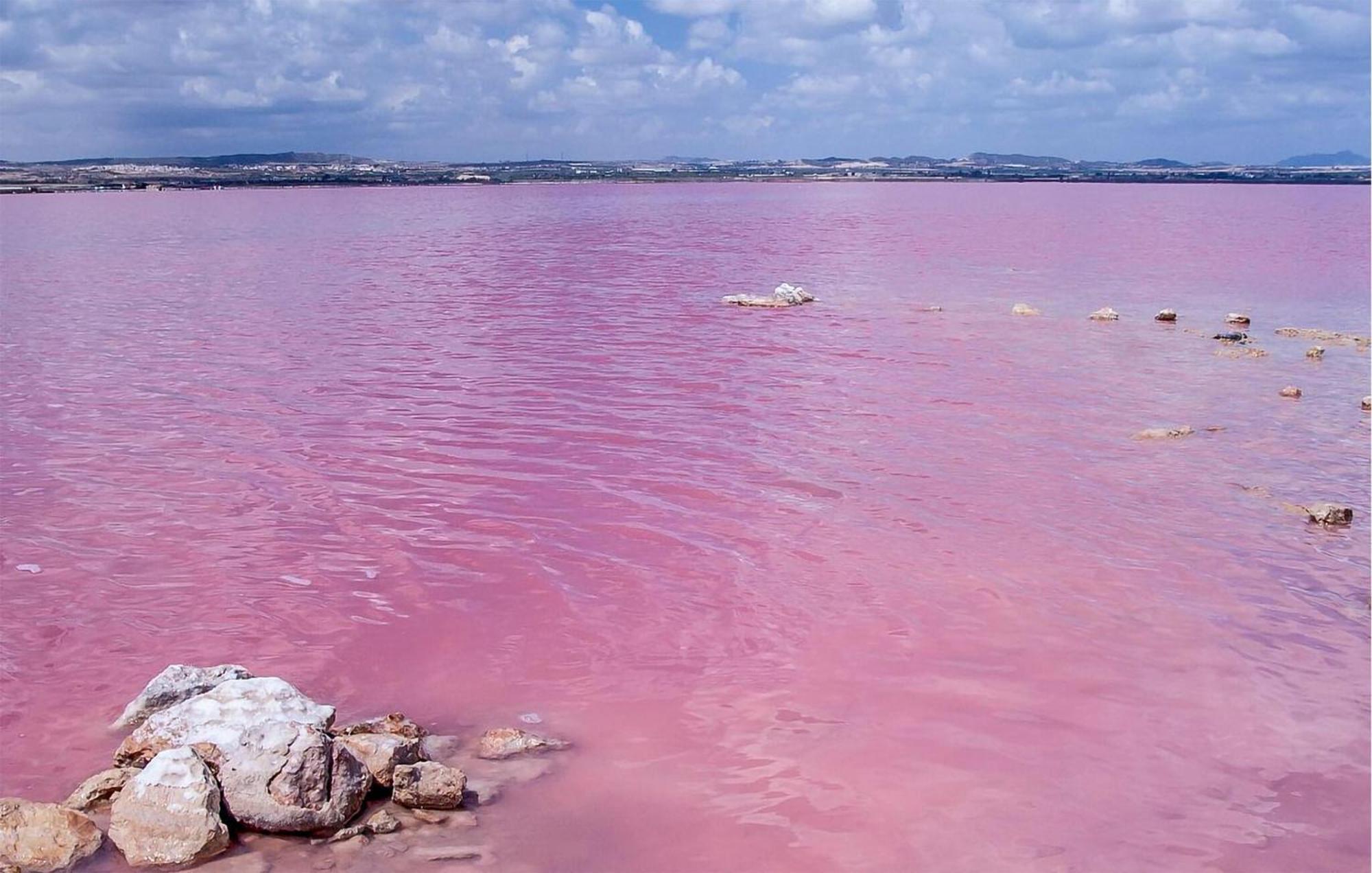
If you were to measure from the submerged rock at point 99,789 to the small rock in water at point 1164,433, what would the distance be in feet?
30.1

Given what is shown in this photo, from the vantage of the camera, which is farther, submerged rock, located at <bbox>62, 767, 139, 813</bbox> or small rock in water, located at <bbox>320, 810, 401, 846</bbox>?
submerged rock, located at <bbox>62, 767, 139, 813</bbox>

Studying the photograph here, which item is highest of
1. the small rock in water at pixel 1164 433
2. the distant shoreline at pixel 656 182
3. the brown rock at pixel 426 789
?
the distant shoreline at pixel 656 182

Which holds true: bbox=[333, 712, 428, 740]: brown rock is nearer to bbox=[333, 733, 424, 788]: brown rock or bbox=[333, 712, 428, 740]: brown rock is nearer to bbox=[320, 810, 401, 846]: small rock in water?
bbox=[333, 733, 424, 788]: brown rock

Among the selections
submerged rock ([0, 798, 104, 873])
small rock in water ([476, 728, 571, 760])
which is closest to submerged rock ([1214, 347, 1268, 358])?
small rock in water ([476, 728, 571, 760])

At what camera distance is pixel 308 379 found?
13266mm

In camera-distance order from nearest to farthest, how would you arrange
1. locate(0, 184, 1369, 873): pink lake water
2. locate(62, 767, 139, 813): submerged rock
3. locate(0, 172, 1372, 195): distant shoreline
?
locate(62, 767, 139, 813): submerged rock, locate(0, 184, 1369, 873): pink lake water, locate(0, 172, 1372, 195): distant shoreline

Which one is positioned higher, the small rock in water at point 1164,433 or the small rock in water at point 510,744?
the small rock in water at point 1164,433

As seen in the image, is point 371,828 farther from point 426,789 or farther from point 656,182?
point 656,182

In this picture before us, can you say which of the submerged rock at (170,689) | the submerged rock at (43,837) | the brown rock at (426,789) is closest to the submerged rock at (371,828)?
the brown rock at (426,789)

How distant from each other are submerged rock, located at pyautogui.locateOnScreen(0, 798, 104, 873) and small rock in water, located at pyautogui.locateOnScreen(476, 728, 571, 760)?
1.64 m

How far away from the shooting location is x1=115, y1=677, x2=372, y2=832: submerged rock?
4.36 meters

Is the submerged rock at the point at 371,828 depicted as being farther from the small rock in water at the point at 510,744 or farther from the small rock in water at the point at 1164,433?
the small rock in water at the point at 1164,433

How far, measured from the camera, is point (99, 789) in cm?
457

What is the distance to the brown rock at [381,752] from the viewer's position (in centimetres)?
469
